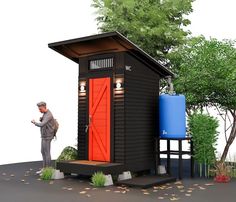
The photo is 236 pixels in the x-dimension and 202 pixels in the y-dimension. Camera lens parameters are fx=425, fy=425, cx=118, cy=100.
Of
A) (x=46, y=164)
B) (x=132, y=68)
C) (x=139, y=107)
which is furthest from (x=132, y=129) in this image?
(x=46, y=164)

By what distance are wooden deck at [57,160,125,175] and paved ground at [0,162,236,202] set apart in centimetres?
29

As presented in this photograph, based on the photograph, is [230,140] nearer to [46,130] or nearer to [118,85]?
[118,85]

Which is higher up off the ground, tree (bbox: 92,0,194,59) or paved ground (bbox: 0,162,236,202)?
tree (bbox: 92,0,194,59)

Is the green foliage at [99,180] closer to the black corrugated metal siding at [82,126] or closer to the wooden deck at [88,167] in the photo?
the wooden deck at [88,167]

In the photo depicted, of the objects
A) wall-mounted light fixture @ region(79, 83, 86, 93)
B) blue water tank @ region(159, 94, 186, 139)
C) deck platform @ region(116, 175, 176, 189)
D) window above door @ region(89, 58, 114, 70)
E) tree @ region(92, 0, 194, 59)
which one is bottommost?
deck platform @ region(116, 175, 176, 189)

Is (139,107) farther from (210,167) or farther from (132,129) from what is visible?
(210,167)

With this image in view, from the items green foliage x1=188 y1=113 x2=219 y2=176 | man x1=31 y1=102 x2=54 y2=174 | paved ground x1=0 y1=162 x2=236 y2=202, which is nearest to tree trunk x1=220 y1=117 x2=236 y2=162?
green foliage x1=188 y1=113 x2=219 y2=176

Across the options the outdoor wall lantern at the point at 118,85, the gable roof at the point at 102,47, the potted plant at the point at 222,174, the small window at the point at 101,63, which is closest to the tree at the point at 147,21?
the gable roof at the point at 102,47

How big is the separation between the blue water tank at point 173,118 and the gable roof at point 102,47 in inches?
41.8

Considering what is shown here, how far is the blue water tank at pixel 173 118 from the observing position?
11.4 metres

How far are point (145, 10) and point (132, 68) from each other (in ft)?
17.3

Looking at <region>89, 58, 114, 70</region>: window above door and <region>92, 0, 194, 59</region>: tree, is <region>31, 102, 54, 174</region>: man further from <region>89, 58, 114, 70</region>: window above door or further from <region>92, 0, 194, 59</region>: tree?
<region>92, 0, 194, 59</region>: tree

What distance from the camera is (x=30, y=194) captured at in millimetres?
8852

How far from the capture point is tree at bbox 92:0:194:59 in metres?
15.2
